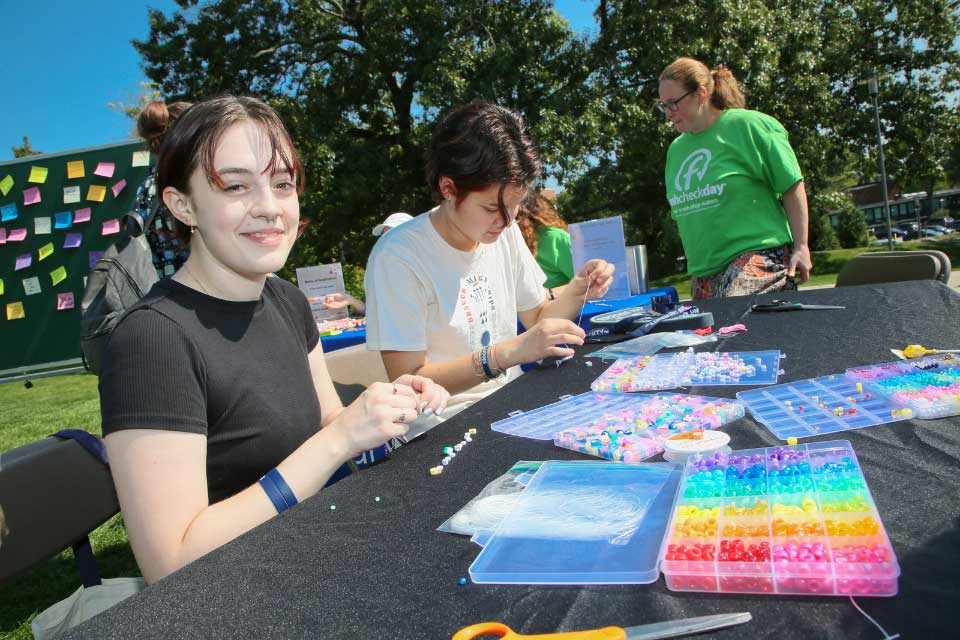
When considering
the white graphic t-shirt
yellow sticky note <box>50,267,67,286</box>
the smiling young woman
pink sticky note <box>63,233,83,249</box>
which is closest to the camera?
the smiling young woman

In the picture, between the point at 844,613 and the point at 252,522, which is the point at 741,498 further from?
the point at 252,522

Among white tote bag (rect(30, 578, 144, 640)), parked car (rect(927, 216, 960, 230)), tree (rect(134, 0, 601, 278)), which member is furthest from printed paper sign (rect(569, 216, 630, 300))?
parked car (rect(927, 216, 960, 230))

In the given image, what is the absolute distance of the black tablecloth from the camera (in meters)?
0.58

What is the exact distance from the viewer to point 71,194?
6324 mm

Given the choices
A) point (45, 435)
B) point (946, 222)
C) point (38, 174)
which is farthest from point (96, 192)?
point (946, 222)

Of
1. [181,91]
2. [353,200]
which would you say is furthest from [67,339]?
[181,91]

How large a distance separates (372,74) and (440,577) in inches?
474

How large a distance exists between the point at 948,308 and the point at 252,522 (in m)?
1.98

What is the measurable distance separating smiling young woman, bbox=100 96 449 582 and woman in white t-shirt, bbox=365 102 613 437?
0.40 metres

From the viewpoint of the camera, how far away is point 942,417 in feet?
3.23

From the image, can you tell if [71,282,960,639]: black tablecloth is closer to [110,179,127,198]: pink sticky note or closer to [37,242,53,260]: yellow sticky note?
[110,179,127,198]: pink sticky note

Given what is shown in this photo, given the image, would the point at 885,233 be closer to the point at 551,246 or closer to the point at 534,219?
the point at 551,246

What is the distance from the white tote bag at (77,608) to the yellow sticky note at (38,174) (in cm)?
677

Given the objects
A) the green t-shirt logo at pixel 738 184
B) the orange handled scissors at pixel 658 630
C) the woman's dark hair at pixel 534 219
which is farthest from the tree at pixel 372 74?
the orange handled scissors at pixel 658 630
